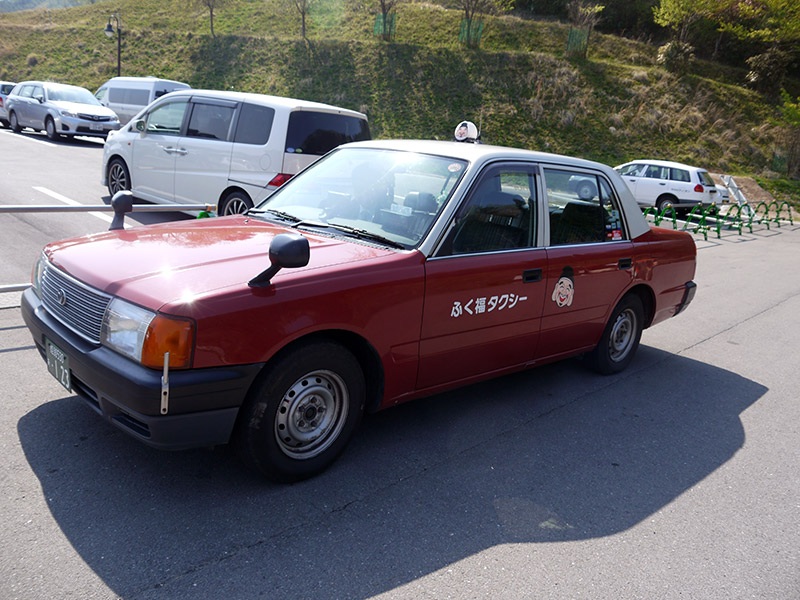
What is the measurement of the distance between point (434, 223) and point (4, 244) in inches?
243

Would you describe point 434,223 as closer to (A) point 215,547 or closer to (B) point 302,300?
(B) point 302,300

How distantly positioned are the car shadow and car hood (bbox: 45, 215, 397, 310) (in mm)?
965

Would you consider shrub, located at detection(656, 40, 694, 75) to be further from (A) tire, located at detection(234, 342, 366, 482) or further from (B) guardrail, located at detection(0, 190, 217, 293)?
(A) tire, located at detection(234, 342, 366, 482)

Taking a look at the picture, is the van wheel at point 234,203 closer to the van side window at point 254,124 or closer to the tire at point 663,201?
the van side window at point 254,124

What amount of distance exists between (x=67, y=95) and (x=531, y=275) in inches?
826

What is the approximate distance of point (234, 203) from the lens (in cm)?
855

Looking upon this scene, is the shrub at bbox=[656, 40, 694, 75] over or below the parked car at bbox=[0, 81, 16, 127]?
over

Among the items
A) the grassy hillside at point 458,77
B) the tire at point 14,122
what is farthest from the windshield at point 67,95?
the grassy hillside at point 458,77

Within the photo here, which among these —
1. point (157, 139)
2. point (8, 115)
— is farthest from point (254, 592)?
point (8, 115)

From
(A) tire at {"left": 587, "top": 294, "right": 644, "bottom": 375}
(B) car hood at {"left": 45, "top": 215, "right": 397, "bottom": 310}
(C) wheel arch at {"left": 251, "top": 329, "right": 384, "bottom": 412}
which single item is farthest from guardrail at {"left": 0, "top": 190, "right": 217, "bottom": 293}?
(A) tire at {"left": 587, "top": 294, "right": 644, "bottom": 375}

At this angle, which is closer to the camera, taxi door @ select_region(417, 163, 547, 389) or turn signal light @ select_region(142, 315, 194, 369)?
turn signal light @ select_region(142, 315, 194, 369)

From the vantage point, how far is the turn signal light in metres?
2.68

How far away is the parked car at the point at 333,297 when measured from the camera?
2.79 metres

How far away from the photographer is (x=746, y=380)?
18.9 ft
